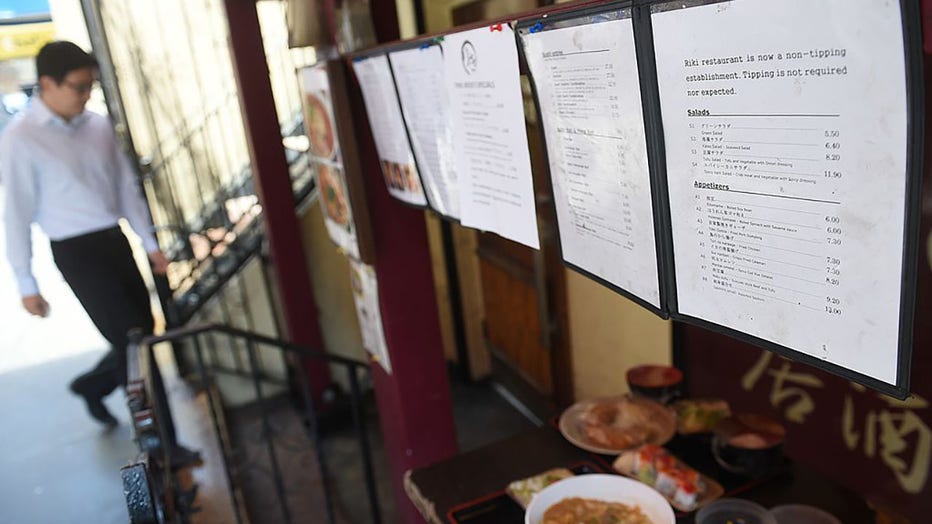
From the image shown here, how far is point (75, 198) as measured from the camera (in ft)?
9.20

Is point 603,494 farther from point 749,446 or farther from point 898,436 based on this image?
point 898,436

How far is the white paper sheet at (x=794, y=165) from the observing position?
27.2 inches

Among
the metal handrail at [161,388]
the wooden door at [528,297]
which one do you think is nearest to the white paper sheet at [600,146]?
the metal handrail at [161,388]

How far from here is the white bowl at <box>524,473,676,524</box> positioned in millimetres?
1378

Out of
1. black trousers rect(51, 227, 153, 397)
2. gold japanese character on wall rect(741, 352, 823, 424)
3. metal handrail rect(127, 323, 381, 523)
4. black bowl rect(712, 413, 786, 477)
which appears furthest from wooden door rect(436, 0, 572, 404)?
black trousers rect(51, 227, 153, 397)

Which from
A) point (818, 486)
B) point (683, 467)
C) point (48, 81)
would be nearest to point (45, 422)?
point (48, 81)

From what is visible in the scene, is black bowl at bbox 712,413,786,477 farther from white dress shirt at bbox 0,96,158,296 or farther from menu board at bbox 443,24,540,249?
white dress shirt at bbox 0,96,158,296

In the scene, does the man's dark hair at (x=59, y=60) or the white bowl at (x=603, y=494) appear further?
the man's dark hair at (x=59, y=60)

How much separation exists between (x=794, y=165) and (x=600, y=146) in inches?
13.6

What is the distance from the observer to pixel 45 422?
3826 millimetres

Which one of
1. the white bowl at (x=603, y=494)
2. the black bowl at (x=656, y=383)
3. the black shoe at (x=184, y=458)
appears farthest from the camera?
the black shoe at (x=184, y=458)

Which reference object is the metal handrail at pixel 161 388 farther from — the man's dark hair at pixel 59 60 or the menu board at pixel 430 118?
the man's dark hair at pixel 59 60

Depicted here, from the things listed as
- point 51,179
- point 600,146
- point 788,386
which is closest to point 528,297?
point 788,386

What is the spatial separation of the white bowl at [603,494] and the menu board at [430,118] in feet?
2.23
